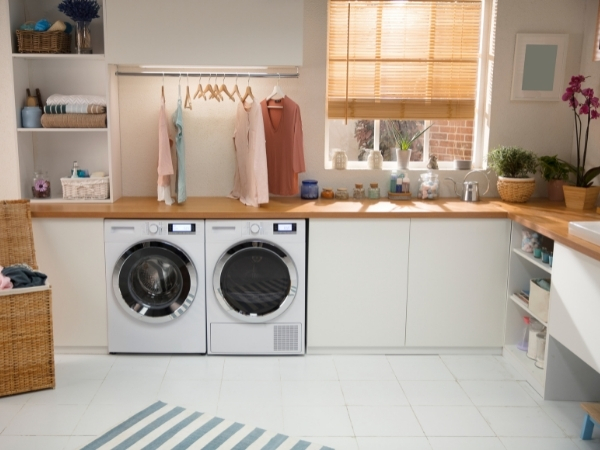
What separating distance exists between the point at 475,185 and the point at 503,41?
0.98 metres

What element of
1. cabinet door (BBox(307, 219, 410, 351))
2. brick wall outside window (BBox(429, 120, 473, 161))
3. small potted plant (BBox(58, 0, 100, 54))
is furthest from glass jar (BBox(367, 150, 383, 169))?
small potted plant (BBox(58, 0, 100, 54))

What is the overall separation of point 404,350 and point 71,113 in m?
2.48

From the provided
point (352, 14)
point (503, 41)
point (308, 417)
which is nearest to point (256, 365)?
point (308, 417)

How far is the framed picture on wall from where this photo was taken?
4.28 metres

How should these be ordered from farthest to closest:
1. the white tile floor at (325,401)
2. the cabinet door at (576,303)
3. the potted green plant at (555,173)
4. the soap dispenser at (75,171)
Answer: the potted green plant at (555,173) → the soap dispenser at (75,171) → the white tile floor at (325,401) → the cabinet door at (576,303)

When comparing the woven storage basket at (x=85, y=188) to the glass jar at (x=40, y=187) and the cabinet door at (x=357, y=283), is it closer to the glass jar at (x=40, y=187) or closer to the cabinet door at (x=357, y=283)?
the glass jar at (x=40, y=187)

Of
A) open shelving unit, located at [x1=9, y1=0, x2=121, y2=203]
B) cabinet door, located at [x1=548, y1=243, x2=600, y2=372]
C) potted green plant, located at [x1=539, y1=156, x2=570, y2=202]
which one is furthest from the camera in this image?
potted green plant, located at [x1=539, y1=156, x2=570, y2=202]

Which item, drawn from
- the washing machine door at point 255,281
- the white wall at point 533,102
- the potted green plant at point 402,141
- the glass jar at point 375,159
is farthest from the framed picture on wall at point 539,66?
the washing machine door at point 255,281

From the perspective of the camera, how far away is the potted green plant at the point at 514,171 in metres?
4.14

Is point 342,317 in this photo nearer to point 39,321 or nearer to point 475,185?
point 475,185

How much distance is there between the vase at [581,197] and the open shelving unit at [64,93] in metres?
2.83

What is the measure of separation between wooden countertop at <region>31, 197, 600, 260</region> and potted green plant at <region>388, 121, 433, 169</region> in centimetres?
44

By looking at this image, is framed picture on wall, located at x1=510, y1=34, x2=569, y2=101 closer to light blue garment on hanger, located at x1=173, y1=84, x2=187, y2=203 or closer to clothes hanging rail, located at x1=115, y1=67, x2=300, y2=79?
clothes hanging rail, located at x1=115, y1=67, x2=300, y2=79

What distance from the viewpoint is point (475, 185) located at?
4188mm
